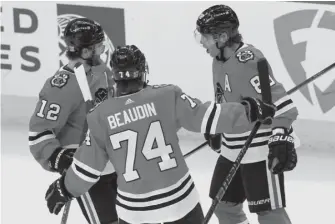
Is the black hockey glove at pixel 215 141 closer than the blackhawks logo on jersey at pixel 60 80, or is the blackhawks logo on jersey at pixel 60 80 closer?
the blackhawks logo on jersey at pixel 60 80

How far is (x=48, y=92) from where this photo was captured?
3.04 metres

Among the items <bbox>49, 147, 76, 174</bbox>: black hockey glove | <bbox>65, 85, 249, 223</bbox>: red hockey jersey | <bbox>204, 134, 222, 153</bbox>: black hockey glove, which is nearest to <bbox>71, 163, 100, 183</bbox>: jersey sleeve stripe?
<bbox>65, 85, 249, 223</bbox>: red hockey jersey

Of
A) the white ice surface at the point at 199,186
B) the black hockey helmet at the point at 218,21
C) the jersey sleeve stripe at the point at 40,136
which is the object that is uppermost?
the black hockey helmet at the point at 218,21

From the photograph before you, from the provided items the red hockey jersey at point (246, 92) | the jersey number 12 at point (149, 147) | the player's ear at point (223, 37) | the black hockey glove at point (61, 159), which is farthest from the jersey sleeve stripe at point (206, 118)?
the black hockey glove at point (61, 159)

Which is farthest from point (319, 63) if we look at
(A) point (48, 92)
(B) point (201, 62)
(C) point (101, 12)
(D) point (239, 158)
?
(A) point (48, 92)

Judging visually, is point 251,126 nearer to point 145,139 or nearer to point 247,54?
point 247,54

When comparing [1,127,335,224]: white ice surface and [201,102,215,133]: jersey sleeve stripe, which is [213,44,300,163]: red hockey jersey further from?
[1,127,335,224]: white ice surface

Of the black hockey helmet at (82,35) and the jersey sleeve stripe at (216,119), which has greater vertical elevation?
the black hockey helmet at (82,35)

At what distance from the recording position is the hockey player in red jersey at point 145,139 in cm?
267

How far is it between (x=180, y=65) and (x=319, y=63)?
90 cm

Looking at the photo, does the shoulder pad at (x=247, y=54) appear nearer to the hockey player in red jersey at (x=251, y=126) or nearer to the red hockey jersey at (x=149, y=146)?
the hockey player in red jersey at (x=251, y=126)

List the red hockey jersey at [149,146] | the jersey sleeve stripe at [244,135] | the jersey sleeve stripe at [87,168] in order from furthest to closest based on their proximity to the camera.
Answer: the jersey sleeve stripe at [244,135]
the jersey sleeve stripe at [87,168]
the red hockey jersey at [149,146]

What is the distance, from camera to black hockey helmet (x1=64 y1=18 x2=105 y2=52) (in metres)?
3.09

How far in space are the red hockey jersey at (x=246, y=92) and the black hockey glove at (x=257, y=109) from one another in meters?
0.16
